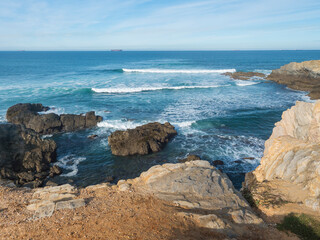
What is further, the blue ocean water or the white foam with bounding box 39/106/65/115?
the white foam with bounding box 39/106/65/115

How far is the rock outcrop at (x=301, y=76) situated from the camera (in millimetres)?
54153

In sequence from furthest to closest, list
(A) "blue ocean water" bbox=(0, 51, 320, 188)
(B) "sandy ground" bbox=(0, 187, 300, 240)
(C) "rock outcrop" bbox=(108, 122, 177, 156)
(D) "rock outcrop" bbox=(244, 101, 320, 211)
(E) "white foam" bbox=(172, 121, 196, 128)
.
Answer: (E) "white foam" bbox=(172, 121, 196, 128), (C) "rock outcrop" bbox=(108, 122, 177, 156), (A) "blue ocean water" bbox=(0, 51, 320, 188), (D) "rock outcrop" bbox=(244, 101, 320, 211), (B) "sandy ground" bbox=(0, 187, 300, 240)

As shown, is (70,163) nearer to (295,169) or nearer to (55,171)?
(55,171)

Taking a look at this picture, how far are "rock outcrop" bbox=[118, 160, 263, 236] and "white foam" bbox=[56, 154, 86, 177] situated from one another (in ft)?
34.1

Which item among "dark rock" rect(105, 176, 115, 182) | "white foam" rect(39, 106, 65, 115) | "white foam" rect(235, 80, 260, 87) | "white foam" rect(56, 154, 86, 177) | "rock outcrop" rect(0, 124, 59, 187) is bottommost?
"dark rock" rect(105, 176, 115, 182)

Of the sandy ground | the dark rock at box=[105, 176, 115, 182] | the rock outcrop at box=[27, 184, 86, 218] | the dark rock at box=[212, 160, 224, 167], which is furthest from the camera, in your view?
the dark rock at box=[212, 160, 224, 167]

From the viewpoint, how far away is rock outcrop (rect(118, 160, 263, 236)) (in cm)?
961

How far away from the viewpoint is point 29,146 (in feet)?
75.2

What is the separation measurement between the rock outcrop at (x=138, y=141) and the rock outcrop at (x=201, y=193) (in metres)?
10.9

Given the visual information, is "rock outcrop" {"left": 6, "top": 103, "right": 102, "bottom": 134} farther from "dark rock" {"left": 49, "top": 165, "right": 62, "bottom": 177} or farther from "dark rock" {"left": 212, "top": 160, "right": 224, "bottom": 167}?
"dark rock" {"left": 212, "top": 160, "right": 224, "bottom": 167}

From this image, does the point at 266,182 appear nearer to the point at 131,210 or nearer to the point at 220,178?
the point at 220,178

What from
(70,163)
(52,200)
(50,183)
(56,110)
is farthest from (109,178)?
(56,110)

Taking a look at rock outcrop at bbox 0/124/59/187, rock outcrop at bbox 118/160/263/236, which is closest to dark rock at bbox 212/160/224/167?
rock outcrop at bbox 118/160/263/236

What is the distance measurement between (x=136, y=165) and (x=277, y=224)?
14.4 m
